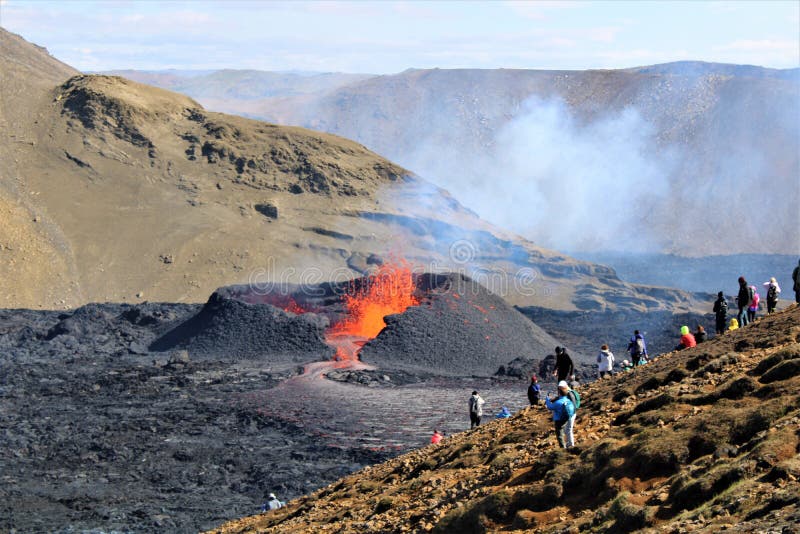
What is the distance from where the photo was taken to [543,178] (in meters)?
119

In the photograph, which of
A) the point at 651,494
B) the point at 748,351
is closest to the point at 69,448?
the point at 748,351

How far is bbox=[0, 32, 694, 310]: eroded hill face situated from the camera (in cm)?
6888

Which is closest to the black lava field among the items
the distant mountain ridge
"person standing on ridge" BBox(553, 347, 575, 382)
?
"person standing on ridge" BBox(553, 347, 575, 382)

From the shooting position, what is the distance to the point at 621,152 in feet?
396

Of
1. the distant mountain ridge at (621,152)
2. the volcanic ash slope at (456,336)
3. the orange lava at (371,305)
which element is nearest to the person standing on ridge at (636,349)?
the volcanic ash slope at (456,336)

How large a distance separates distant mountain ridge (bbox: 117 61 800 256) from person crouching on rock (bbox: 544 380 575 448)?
9297 cm

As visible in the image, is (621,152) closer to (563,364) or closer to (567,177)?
(567,177)

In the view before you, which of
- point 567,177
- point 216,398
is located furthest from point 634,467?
point 567,177

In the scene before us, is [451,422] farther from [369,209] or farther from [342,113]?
[342,113]

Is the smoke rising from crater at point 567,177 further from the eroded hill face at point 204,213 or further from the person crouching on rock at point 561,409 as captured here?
the person crouching on rock at point 561,409

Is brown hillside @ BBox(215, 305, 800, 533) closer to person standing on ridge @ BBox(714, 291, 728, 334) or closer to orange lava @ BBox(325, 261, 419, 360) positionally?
person standing on ridge @ BBox(714, 291, 728, 334)

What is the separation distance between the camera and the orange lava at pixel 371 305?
54.5 metres

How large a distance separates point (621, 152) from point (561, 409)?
111166 mm

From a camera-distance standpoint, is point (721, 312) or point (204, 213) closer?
point (721, 312)
